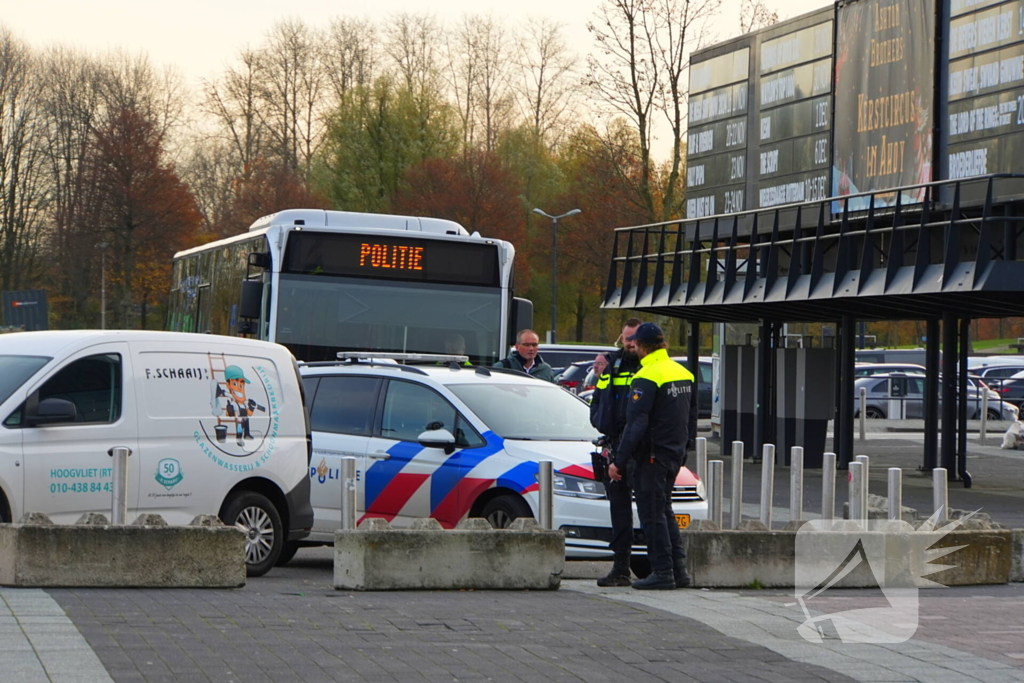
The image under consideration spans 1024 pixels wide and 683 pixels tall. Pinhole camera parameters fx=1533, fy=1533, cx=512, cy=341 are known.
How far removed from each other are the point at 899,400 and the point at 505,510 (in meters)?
33.3

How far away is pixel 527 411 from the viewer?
40.9 feet

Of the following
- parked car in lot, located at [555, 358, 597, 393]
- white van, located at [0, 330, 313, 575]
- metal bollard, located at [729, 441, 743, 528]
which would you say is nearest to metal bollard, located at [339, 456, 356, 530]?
white van, located at [0, 330, 313, 575]

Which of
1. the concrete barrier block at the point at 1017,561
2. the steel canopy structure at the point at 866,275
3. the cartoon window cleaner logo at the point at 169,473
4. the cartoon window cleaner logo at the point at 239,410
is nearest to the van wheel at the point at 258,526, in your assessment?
the cartoon window cleaner logo at the point at 239,410

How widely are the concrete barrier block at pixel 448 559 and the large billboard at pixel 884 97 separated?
12782mm

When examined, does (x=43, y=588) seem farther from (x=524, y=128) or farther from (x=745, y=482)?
(x=524, y=128)

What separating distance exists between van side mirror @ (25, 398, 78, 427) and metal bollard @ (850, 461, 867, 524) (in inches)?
223

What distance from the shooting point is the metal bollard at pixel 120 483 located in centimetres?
1004

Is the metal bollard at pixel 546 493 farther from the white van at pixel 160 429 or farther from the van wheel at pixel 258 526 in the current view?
the van wheel at pixel 258 526

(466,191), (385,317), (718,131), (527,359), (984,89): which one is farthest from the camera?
(466,191)

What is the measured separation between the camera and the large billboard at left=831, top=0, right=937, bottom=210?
21703 millimetres

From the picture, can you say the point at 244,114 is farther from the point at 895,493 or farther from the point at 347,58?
the point at 895,493

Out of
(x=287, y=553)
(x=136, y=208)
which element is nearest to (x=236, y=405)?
(x=287, y=553)

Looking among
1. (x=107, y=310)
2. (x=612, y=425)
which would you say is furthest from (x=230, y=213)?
(x=612, y=425)

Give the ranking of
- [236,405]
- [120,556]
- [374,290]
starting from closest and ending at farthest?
[120,556], [236,405], [374,290]
